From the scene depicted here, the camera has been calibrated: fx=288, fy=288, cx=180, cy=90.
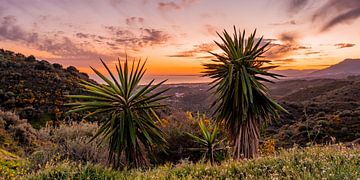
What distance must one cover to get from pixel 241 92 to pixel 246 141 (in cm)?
145

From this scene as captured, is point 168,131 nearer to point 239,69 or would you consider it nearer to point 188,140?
point 188,140

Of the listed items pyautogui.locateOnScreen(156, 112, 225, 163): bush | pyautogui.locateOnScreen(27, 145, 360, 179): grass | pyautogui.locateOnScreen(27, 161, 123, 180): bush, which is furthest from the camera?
pyautogui.locateOnScreen(156, 112, 225, 163): bush

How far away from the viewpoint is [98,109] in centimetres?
812

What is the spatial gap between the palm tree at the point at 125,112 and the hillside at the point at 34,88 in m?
16.4

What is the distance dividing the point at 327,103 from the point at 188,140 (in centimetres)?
4284

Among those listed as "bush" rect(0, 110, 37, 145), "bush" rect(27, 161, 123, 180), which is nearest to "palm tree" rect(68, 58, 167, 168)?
"bush" rect(27, 161, 123, 180)

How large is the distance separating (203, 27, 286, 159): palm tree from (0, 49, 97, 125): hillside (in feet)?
58.1

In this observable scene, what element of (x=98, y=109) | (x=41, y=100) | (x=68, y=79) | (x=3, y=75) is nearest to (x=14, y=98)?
(x=41, y=100)

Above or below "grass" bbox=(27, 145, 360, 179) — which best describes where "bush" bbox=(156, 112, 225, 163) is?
below

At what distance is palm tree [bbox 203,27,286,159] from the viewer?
8.51m

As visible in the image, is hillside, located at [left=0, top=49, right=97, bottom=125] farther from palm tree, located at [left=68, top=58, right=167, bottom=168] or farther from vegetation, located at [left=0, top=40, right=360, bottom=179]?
palm tree, located at [left=68, top=58, right=167, bottom=168]

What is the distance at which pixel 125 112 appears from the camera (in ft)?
26.6

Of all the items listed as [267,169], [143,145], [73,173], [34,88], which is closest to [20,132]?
[143,145]

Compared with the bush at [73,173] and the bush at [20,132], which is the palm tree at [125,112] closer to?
the bush at [73,173]
